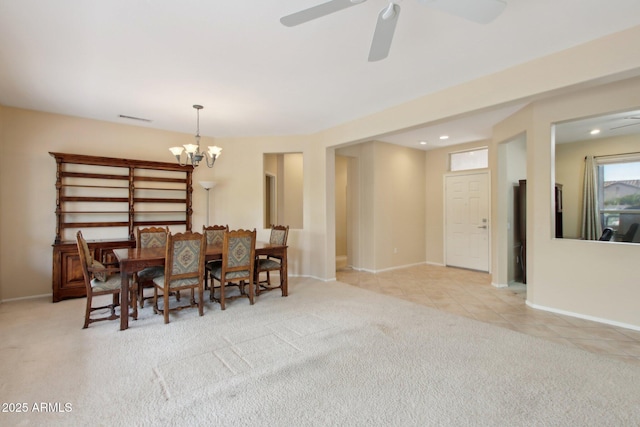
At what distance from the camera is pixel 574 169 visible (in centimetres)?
468

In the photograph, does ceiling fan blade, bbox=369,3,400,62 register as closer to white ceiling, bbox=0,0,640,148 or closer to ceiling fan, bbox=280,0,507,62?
ceiling fan, bbox=280,0,507,62

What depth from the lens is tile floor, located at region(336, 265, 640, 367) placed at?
289 centimetres

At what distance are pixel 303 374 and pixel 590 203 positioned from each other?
468 cm

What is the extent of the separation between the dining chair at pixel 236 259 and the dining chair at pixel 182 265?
11.5 inches

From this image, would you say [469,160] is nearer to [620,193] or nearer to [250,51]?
[620,193]

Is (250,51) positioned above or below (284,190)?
above

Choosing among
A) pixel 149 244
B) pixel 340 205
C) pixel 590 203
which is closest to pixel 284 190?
pixel 340 205

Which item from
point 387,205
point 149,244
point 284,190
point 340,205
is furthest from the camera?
point 340,205

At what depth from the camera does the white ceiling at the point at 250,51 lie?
7.22ft

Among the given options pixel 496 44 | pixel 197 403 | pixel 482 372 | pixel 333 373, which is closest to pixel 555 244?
pixel 482 372

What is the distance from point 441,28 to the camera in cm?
241

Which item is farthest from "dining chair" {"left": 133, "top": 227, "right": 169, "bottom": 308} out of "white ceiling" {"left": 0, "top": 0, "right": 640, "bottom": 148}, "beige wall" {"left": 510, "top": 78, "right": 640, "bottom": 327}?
"beige wall" {"left": 510, "top": 78, "right": 640, "bottom": 327}

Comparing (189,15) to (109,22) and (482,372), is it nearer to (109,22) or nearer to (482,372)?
(109,22)

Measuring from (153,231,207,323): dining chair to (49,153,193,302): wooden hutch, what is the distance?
1.68 metres
